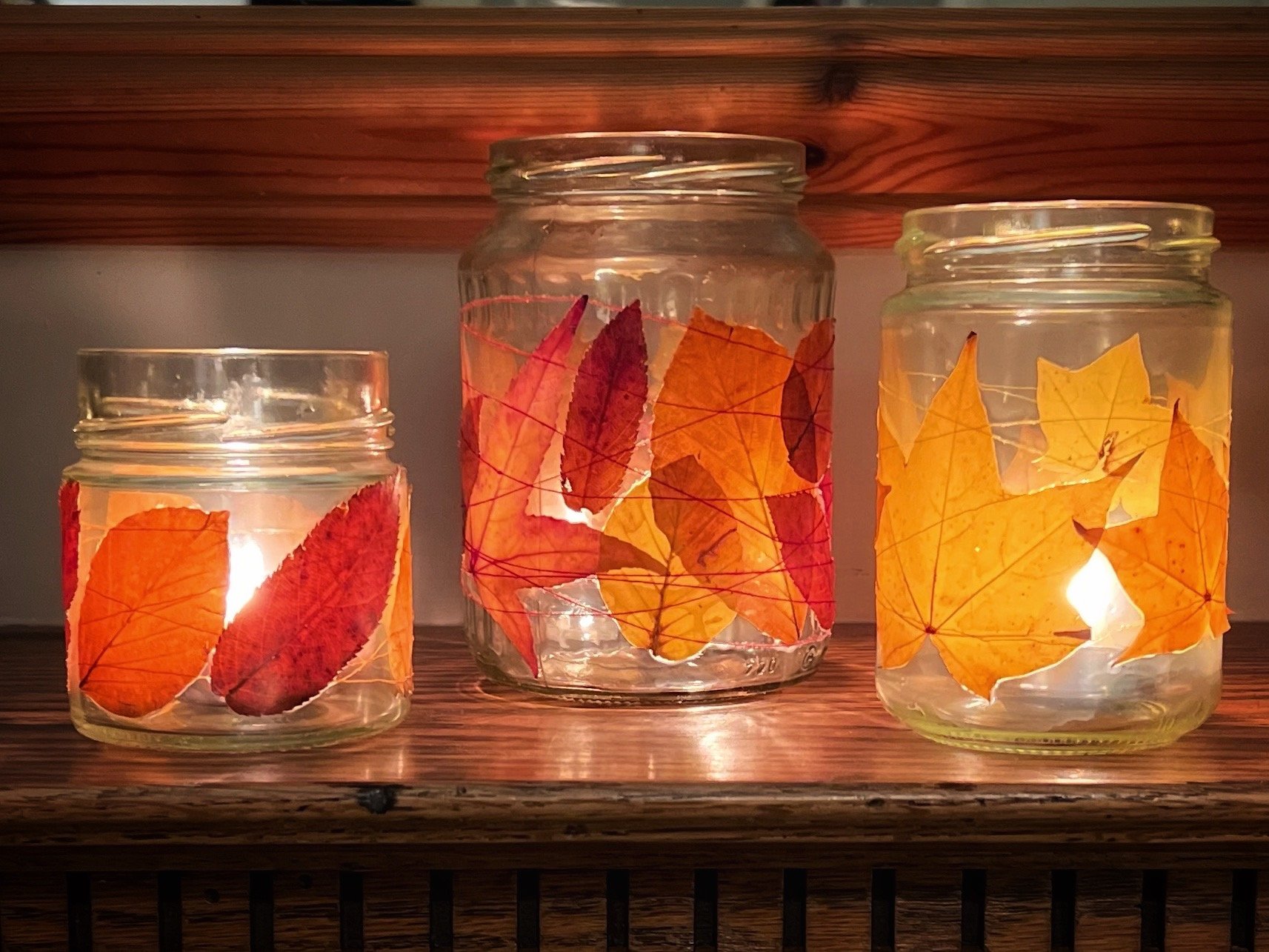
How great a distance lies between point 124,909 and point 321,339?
0.31m

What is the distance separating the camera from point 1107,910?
1.75 ft

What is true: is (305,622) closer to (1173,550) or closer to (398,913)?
(398,913)

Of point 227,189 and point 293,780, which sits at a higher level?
point 227,189

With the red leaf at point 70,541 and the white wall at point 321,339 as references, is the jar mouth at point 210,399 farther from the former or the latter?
the white wall at point 321,339

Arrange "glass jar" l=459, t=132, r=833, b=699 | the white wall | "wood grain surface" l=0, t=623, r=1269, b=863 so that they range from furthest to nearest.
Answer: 1. the white wall
2. "glass jar" l=459, t=132, r=833, b=699
3. "wood grain surface" l=0, t=623, r=1269, b=863

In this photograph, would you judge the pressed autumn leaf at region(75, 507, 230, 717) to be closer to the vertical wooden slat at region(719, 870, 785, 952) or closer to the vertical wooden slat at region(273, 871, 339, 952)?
the vertical wooden slat at region(273, 871, 339, 952)

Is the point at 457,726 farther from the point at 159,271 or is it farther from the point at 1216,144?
the point at 1216,144

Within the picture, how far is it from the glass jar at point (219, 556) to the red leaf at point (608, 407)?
92 millimetres

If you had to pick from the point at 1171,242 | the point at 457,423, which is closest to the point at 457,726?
the point at 457,423

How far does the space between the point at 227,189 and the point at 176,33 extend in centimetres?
8

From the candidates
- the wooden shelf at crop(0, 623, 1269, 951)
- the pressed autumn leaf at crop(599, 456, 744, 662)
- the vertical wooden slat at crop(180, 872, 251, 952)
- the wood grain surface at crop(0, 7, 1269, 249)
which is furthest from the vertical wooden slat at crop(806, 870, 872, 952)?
the wood grain surface at crop(0, 7, 1269, 249)

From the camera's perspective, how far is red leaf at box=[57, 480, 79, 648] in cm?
53

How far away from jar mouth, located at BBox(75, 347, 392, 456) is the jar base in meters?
0.10

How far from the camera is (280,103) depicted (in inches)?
25.5
